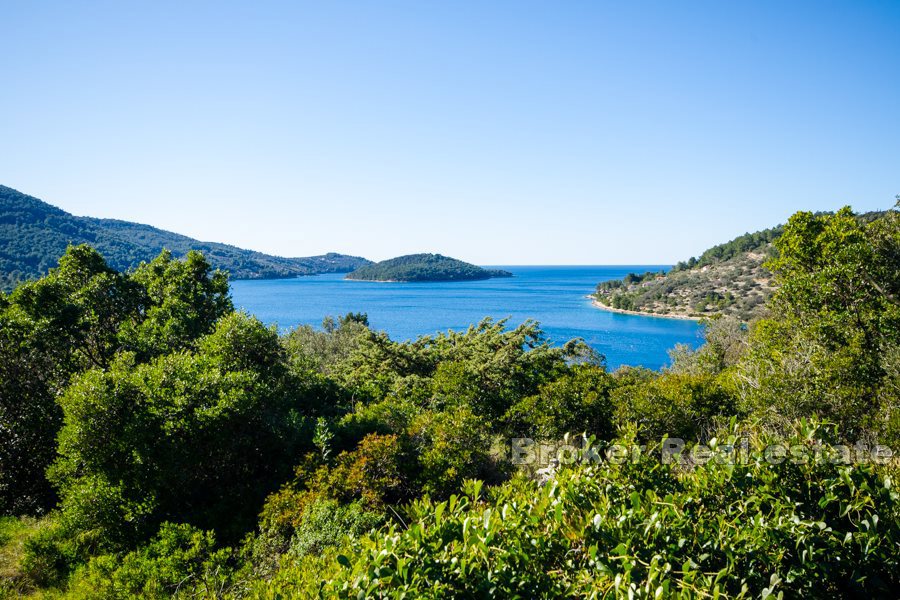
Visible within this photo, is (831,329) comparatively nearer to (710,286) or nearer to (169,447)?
(169,447)

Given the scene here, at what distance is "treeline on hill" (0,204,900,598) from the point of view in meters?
3.28

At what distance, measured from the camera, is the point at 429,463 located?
10.6 m

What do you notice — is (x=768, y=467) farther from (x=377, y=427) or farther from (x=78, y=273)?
(x=78, y=273)

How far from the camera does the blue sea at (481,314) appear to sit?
70.9 metres

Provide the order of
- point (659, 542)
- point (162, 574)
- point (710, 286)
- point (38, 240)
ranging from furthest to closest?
point (38, 240) < point (710, 286) < point (162, 574) < point (659, 542)

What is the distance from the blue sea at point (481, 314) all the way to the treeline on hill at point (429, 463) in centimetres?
4213

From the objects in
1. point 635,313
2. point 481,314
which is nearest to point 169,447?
point 481,314

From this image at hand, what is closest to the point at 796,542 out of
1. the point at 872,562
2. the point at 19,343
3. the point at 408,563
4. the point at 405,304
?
the point at 872,562

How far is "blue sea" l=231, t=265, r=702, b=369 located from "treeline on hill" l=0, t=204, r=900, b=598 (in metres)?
42.1

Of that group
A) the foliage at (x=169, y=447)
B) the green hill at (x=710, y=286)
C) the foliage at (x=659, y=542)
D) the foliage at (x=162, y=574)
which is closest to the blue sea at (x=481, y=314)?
the green hill at (x=710, y=286)

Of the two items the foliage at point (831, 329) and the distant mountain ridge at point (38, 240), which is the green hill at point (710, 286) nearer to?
the foliage at point (831, 329)

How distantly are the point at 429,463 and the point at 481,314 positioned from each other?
3471 inches

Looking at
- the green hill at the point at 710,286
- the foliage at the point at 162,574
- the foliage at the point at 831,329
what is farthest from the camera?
the green hill at the point at 710,286

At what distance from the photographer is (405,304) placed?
375ft
